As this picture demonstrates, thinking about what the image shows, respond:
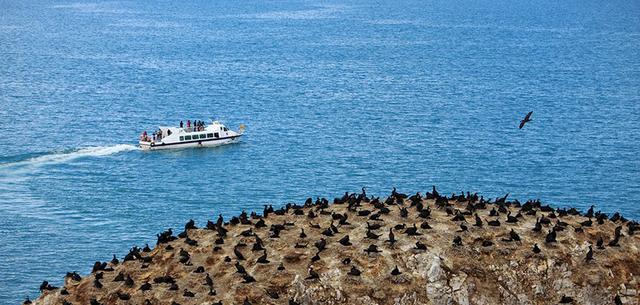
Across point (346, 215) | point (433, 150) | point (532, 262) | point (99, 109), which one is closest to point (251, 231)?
point (346, 215)

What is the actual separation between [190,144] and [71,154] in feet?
60.6

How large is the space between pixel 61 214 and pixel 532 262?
Result: 82.8 m

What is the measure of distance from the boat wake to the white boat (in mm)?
3468

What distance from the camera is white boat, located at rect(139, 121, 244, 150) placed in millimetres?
163250

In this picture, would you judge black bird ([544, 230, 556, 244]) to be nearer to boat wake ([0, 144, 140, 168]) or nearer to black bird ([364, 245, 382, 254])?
black bird ([364, 245, 382, 254])

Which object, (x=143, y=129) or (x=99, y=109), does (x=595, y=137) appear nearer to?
(x=143, y=129)

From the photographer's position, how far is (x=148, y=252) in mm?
65625

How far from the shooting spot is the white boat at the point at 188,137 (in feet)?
536

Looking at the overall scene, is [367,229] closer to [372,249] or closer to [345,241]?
[345,241]

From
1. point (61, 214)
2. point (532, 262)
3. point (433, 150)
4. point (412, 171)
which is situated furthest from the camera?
point (433, 150)

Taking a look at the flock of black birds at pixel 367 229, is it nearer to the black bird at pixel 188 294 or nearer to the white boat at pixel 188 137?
the black bird at pixel 188 294

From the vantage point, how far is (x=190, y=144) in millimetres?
165500

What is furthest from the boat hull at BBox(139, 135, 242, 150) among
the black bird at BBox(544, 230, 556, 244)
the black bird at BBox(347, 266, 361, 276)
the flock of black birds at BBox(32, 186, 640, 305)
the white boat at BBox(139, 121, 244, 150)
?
the black bird at BBox(347, 266, 361, 276)

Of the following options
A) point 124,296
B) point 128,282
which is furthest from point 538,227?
point 124,296
